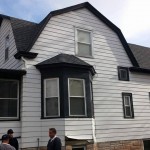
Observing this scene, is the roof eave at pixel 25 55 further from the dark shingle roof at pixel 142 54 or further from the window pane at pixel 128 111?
the dark shingle roof at pixel 142 54

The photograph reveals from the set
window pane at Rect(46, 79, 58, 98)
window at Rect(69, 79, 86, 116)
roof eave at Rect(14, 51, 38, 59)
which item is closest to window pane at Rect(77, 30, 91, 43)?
window at Rect(69, 79, 86, 116)

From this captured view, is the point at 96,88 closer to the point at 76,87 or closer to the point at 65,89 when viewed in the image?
the point at 76,87

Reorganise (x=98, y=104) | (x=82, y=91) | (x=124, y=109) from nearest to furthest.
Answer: (x=82, y=91) → (x=98, y=104) → (x=124, y=109)

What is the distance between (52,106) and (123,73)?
17.7 feet

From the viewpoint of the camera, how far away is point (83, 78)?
13.5 m

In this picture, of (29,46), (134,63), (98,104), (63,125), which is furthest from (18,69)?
(134,63)

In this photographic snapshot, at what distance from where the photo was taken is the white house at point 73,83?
12352 mm

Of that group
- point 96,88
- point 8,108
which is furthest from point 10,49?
point 96,88

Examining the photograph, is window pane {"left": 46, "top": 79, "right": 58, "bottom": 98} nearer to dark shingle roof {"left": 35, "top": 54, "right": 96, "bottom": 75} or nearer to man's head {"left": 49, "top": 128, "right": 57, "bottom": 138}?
dark shingle roof {"left": 35, "top": 54, "right": 96, "bottom": 75}

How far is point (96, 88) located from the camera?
14.6 m

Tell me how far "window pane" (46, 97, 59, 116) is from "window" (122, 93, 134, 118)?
4673 mm

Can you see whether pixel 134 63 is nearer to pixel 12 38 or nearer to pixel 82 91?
pixel 82 91

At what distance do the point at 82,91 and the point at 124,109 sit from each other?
3439 mm

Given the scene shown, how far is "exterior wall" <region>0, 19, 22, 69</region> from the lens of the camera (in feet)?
44.7
